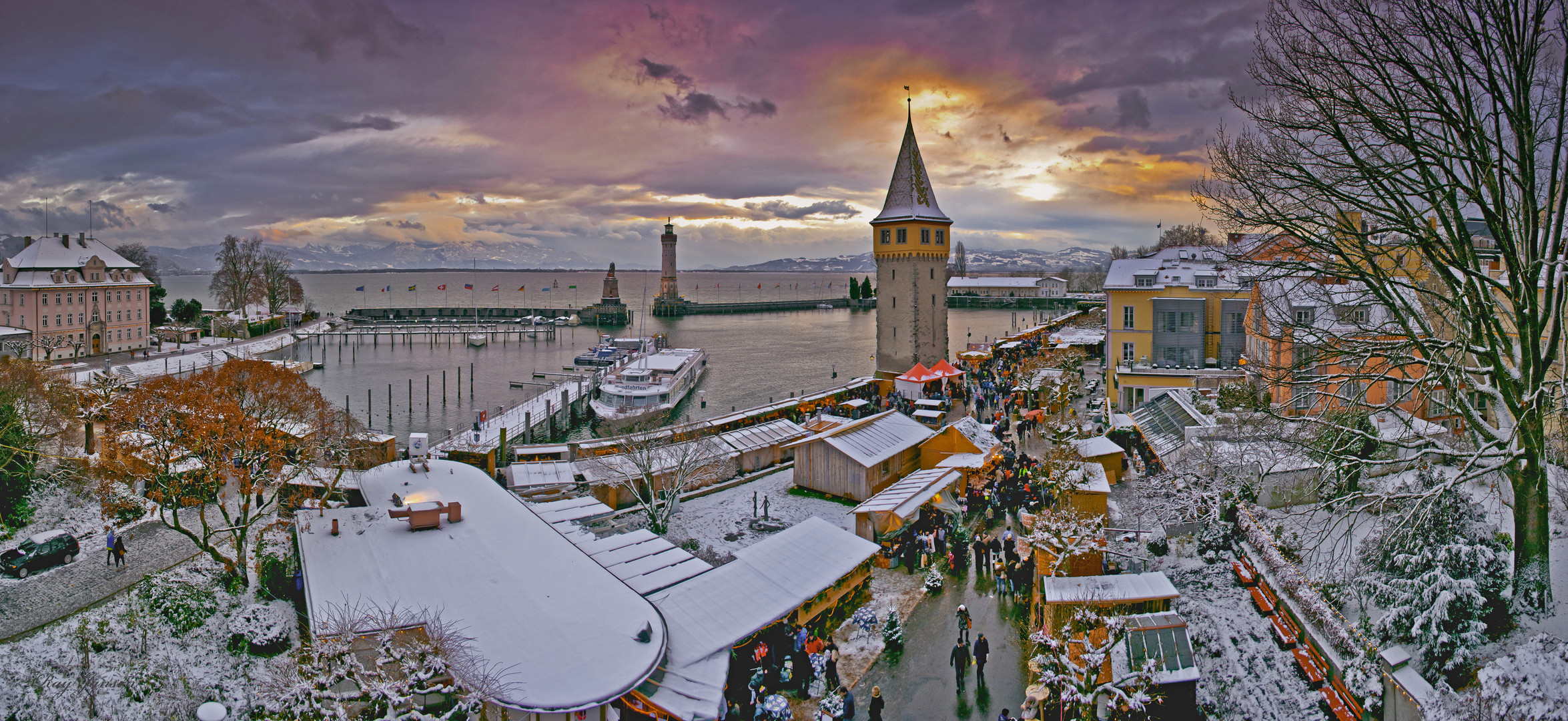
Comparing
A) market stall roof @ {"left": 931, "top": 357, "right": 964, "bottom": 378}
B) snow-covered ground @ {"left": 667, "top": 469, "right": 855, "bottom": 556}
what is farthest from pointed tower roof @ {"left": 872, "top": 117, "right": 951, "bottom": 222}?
snow-covered ground @ {"left": 667, "top": 469, "right": 855, "bottom": 556}

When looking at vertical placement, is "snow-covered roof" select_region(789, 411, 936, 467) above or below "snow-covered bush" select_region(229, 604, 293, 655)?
above

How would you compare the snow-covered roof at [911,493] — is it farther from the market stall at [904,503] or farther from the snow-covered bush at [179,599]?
the snow-covered bush at [179,599]

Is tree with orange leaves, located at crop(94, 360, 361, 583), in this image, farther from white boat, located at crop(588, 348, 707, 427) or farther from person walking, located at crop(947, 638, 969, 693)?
white boat, located at crop(588, 348, 707, 427)

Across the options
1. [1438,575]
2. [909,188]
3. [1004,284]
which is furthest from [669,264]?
[1438,575]

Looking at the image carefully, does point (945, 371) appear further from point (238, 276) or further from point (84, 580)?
point (238, 276)

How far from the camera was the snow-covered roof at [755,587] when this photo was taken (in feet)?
37.6

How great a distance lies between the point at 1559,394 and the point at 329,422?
2149cm

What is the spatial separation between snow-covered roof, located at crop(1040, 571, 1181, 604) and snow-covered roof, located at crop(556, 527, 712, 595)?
5673mm

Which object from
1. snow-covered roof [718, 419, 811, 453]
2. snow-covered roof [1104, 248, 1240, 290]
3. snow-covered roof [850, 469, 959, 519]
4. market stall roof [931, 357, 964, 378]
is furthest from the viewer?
market stall roof [931, 357, 964, 378]

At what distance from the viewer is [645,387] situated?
42.8 meters

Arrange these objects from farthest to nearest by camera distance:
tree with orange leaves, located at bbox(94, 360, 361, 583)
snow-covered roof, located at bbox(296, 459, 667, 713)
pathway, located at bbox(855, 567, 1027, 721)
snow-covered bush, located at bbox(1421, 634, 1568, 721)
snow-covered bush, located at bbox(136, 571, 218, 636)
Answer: tree with orange leaves, located at bbox(94, 360, 361, 583)
snow-covered bush, located at bbox(136, 571, 218, 636)
pathway, located at bbox(855, 567, 1027, 721)
snow-covered roof, located at bbox(296, 459, 667, 713)
snow-covered bush, located at bbox(1421, 634, 1568, 721)

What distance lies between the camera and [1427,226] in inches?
314

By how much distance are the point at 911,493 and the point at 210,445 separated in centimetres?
1381

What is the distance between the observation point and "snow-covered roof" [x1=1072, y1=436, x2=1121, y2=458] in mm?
21438
